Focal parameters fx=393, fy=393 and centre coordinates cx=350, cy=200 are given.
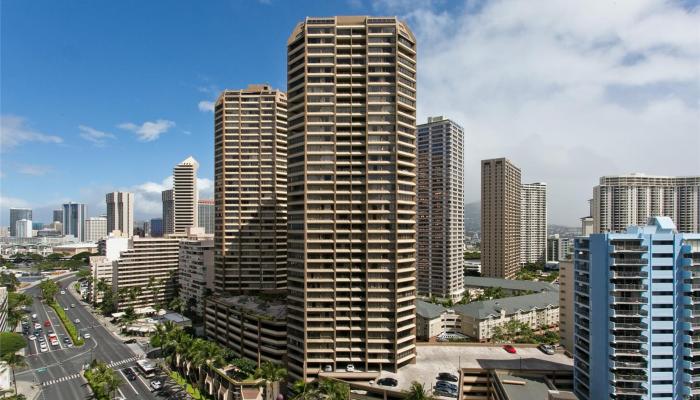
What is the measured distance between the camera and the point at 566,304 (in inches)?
3735

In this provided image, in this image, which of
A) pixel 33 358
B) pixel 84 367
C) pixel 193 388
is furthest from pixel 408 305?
pixel 33 358

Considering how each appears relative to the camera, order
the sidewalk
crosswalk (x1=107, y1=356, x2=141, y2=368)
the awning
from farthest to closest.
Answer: the awning, the sidewalk, crosswalk (x1=107, y1=356, x2=141, y2=368)

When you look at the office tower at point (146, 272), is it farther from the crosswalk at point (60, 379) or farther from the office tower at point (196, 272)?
the crosswalk at point (60, 379)

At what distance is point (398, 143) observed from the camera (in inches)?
3130

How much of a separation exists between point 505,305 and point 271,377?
79051 mm

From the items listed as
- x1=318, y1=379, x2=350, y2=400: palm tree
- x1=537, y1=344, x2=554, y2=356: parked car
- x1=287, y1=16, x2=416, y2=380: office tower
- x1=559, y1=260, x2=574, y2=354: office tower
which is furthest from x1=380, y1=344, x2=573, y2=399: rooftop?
x1=559, y1=260, x2=574, y2=354: office tower

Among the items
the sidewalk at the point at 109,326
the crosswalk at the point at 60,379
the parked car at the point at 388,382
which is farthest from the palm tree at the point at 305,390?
the sidewalk at the point at 109,326

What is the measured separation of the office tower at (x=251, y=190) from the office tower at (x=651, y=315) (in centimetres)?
9038

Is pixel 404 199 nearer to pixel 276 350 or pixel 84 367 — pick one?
pixel 276 350

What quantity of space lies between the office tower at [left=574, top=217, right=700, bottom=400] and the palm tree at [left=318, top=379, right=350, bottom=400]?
40928mm

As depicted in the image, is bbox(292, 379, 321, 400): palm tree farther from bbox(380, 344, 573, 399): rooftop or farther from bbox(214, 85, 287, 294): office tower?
bbox(214, 85, 287, 294): office tower

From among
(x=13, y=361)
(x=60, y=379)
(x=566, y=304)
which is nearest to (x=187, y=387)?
(x=60, y=379)

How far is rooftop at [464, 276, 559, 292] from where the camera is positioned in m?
163

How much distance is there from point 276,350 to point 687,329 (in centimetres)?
7344
